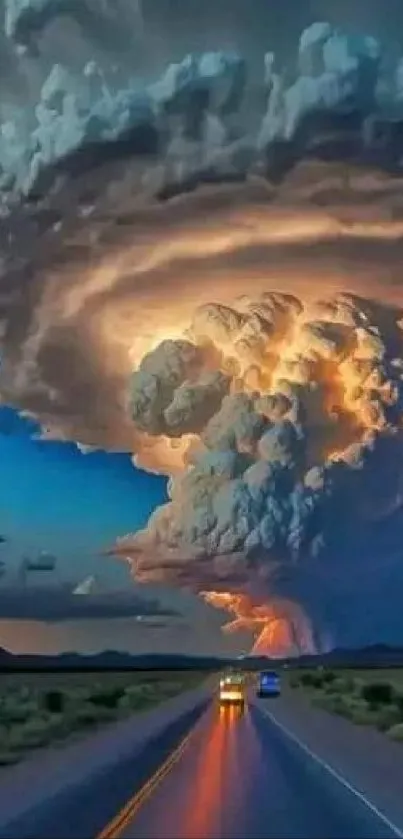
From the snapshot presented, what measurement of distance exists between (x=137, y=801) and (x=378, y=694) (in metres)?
51.8

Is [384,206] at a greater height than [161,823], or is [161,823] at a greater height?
[384,206]

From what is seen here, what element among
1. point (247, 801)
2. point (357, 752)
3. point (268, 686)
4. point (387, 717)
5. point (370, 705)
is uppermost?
point (268, 686)

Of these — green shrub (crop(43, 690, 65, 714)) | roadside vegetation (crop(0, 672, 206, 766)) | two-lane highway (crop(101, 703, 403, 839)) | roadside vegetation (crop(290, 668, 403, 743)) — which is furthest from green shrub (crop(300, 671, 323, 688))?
two-lane highway (crop(101, 703, 403, 839))

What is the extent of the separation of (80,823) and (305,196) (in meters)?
10.7

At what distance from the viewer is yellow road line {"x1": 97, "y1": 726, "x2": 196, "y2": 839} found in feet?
48.0

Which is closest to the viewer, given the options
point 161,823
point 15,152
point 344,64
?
point 161,823

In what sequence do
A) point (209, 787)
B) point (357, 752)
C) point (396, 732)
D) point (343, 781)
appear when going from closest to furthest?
point (209, 787) → point (343, 781) → point (357, 752) → point (396, 732)

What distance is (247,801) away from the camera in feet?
60.3

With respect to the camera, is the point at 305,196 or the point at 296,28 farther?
the point at 305,196

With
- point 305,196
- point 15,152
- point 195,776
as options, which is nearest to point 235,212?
point 305,196

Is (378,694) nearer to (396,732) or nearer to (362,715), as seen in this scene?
(362,715)

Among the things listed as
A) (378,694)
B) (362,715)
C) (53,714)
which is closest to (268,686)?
(378,694)

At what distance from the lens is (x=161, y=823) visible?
15.5 metres

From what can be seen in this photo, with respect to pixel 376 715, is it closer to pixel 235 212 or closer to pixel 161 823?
pixel 235 212
